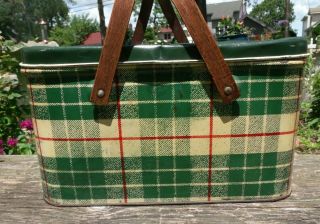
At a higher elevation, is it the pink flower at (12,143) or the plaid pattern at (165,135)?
the plaid pattern at (165,135)

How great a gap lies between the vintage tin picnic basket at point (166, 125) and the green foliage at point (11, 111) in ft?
2.57

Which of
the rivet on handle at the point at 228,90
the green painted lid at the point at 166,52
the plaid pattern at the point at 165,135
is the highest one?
the green painted lid at the point at 166,52

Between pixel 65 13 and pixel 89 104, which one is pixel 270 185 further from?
pixel 65 13

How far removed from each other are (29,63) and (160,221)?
42 centimetres

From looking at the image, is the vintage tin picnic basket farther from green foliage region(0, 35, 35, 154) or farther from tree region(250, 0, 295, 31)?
tree region(250, 0, 295, 31)

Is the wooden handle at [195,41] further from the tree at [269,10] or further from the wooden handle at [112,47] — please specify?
the tree at [269,10]

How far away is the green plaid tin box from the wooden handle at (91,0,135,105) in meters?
0.02

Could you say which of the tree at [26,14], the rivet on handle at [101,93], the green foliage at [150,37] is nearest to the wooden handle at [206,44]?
the rivet on handle at [101,93]

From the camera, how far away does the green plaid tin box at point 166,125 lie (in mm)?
629

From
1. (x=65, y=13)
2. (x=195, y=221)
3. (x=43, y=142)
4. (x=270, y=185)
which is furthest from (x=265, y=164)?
(x=65, y=13)

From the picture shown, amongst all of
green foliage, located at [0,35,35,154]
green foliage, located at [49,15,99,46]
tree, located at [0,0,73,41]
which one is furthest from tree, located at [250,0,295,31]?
green foliage, located at [0,35,35,154]

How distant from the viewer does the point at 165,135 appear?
68 centimetres

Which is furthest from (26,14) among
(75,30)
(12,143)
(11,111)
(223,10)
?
(12,143)

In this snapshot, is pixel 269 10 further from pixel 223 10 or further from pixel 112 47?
pixel 112 47
